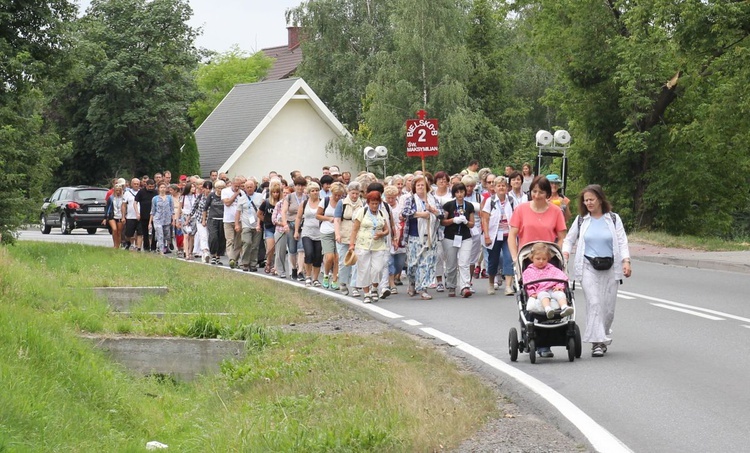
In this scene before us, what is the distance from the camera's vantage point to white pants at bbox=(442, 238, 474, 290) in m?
18.4

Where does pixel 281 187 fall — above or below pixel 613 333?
above

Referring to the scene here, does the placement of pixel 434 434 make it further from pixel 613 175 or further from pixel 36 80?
pixel 613 175

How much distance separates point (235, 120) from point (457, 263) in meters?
42.2

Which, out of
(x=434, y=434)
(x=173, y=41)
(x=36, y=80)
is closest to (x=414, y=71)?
(x=173, y=41)

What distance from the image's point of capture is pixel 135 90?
51719mm

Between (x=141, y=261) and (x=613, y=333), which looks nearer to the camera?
(x=613, y=333)

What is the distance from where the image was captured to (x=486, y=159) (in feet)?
201

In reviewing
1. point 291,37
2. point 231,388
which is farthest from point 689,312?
point 291,37

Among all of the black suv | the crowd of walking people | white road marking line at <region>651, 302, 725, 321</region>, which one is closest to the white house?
the black suv

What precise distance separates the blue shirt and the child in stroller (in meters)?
0.48

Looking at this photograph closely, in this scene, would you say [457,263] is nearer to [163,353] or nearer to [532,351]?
[163,353]

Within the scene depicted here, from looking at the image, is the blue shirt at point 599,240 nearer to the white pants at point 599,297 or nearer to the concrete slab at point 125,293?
the white pants at point 599,297

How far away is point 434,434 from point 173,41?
47088 mm

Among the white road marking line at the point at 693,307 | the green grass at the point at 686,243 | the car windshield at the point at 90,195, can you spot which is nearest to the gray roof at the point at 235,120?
the car windshield at the point at 90,195
